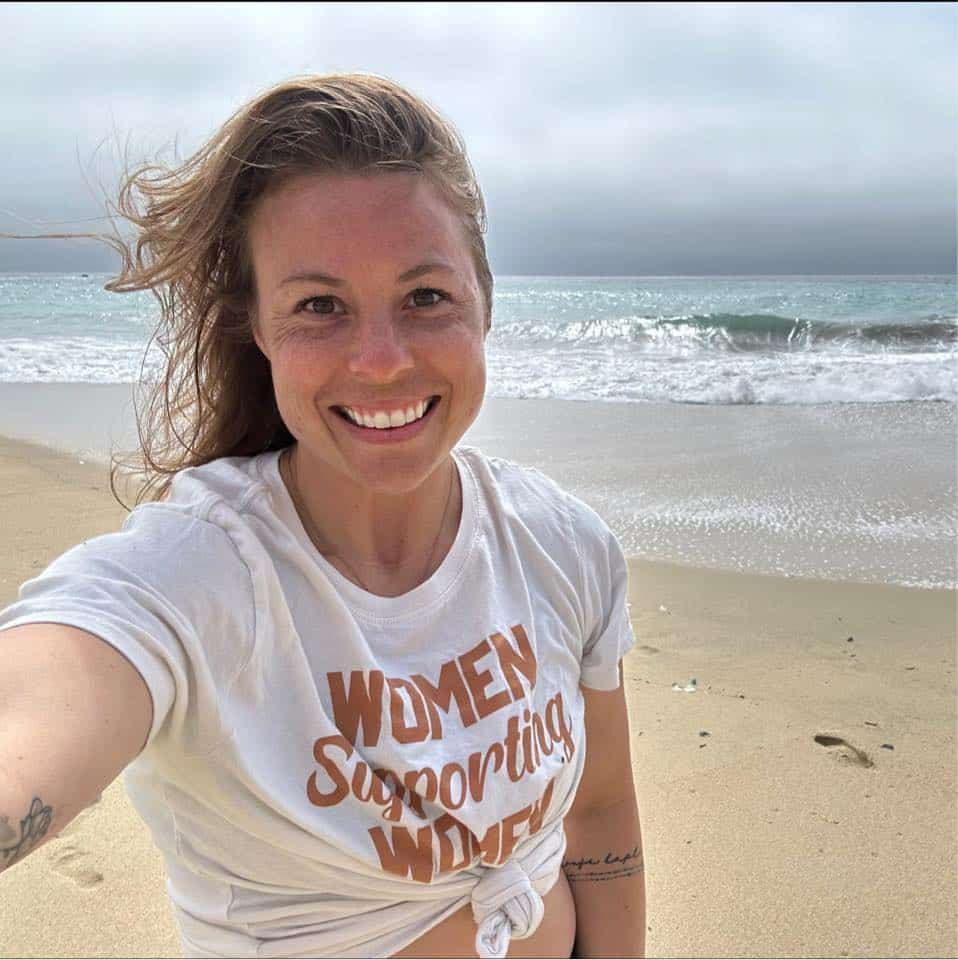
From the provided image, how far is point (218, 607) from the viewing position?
3.85 feet

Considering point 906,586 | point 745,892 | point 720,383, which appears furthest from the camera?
point 720,383

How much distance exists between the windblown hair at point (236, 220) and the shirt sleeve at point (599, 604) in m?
0.44

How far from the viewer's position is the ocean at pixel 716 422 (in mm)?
5660

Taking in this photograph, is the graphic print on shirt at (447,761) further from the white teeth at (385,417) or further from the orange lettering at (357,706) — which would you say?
the white teeth at (385,417)

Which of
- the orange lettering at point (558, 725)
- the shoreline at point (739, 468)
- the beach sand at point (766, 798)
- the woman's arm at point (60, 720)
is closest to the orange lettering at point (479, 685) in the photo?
the orange lettering at point (558, 725)

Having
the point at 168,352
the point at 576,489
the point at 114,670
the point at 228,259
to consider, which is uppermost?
the point at 228,259

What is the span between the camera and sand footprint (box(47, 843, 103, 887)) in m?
2.59

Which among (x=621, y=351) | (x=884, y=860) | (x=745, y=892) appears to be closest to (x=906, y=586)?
(x=884, y=860)

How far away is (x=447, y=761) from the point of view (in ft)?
4.37

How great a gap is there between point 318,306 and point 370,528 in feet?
1.18

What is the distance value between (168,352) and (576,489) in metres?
5.12

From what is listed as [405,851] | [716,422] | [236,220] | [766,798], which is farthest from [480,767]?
[716,422]

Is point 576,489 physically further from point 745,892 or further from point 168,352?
point 168,352

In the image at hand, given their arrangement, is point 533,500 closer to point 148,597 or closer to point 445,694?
point 445,694
